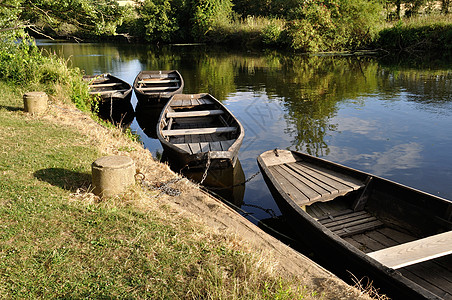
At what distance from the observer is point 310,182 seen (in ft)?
20.4

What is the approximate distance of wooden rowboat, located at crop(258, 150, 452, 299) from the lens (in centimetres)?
392

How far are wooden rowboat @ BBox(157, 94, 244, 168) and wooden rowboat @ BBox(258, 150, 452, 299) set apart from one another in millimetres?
982

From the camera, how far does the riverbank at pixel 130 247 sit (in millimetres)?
3205

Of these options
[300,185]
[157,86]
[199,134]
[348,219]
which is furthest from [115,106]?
[348,219]

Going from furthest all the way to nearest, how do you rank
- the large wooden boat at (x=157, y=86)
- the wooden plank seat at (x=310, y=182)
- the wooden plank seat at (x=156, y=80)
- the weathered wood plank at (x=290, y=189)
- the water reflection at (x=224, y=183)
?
the wooden plank seat at (x=156, y=80)
the large wooden boat at (x=157, y=86)
the water reflection at (x=224, y=183)
the wooden plank seat at (x=310, y=182)
the weathered wood plank at (x=290, y=189)

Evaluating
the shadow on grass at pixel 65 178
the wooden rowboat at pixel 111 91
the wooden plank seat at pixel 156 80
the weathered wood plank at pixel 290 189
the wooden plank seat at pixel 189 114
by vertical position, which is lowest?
the weathered wood plank at pixel 290 189

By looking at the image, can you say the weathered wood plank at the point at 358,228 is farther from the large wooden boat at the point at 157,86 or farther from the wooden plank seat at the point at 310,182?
the large wooden boat at the point at 157,86

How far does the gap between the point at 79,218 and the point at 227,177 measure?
3.98 meters

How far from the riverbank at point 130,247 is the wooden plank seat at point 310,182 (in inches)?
52.3

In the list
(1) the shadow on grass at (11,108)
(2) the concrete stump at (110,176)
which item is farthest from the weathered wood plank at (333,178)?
(1) the shadow on grass at (11,108)

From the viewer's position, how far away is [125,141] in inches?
316

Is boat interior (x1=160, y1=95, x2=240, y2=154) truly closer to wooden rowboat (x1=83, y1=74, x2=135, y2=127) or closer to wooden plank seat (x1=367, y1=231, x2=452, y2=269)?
wooden rowboat (x1=83, y1=74, x2=135, y2=127)

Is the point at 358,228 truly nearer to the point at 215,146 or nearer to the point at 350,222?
the point at 350,222

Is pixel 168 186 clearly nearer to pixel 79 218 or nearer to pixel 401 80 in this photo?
pixel 79 218
